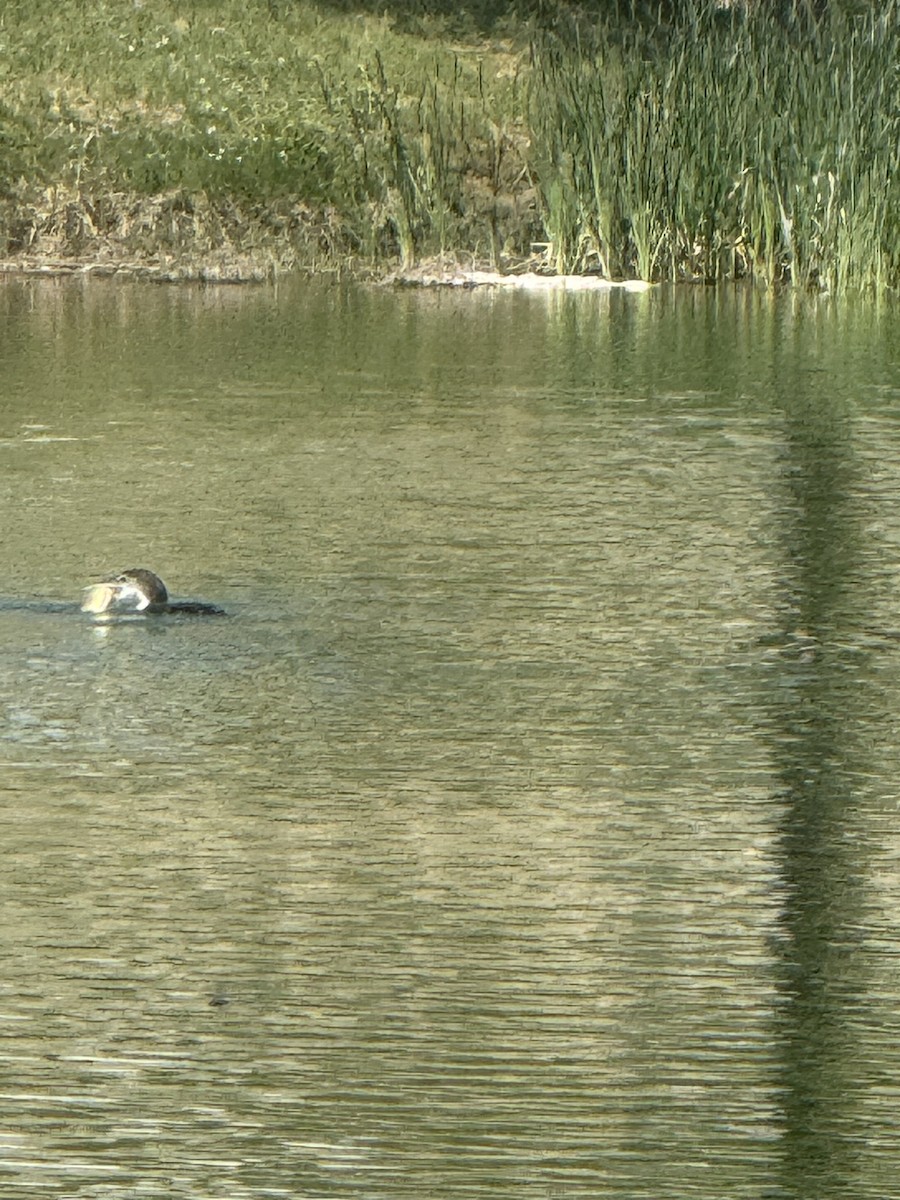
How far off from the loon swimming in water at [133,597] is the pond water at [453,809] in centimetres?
5

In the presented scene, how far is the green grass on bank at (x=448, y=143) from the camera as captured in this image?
14320mm

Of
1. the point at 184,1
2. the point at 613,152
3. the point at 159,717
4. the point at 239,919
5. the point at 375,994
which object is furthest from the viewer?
the point at 184,1

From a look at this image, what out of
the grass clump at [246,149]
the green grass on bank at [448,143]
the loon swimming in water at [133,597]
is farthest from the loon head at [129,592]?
the grass clump at [246,149]

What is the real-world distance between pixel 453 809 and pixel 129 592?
1.82 meters

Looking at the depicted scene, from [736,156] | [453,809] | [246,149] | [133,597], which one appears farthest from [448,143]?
[453,809]

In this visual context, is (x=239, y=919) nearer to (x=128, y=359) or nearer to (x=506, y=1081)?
(x=506, y=1081)

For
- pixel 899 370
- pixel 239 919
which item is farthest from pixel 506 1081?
pixel 899 370

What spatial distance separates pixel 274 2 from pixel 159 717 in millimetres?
19217

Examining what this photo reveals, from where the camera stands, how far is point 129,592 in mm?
6125

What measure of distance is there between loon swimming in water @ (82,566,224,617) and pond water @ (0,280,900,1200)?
0.05 meters

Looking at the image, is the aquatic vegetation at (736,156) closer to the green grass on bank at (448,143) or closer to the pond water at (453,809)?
the green grass on bank at (448,143)

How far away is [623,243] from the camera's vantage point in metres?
15.5

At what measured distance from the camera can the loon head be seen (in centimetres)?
610

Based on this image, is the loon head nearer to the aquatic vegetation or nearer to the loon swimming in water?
the loon swimming in water
